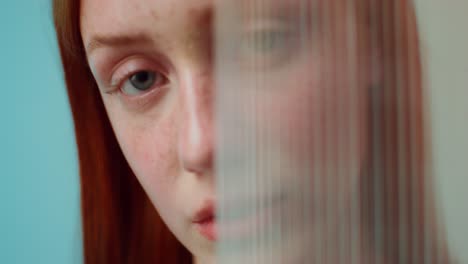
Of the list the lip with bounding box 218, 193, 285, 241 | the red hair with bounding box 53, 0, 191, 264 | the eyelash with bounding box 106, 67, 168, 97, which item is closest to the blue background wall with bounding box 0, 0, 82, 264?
the red hair with bounding box 53, 0, 191, 264

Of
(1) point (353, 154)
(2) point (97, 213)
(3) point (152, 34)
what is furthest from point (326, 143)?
(2) point (97, 213)

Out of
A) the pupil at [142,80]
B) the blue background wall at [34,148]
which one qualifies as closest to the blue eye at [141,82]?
the pupil at [142,80]

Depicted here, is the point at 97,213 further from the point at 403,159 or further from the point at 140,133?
the point at 403,159

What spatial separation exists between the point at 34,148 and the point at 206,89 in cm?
28

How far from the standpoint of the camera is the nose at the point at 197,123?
0.92 ft

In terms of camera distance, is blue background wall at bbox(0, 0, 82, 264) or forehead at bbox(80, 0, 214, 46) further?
blue background wall at bbox(0, 0, 82, 264)

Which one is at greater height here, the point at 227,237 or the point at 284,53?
the point at 284,53

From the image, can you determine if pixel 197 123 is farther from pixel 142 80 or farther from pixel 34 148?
pixel 34 148

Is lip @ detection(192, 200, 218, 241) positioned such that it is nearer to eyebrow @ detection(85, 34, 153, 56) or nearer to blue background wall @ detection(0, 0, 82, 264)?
eyebrow @ detection(85, 34, 153, 56)

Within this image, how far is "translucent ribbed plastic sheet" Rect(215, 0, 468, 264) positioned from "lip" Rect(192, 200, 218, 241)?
1cm

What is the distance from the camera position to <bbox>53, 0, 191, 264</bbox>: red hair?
0.44 metres

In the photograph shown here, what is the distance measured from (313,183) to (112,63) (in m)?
0.16

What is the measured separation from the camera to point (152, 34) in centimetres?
29

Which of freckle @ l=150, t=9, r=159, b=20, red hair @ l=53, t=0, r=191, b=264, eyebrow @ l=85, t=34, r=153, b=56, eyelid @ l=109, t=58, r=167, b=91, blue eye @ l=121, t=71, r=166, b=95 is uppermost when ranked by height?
freckle @ l=150, t=9, r=159, b=20
